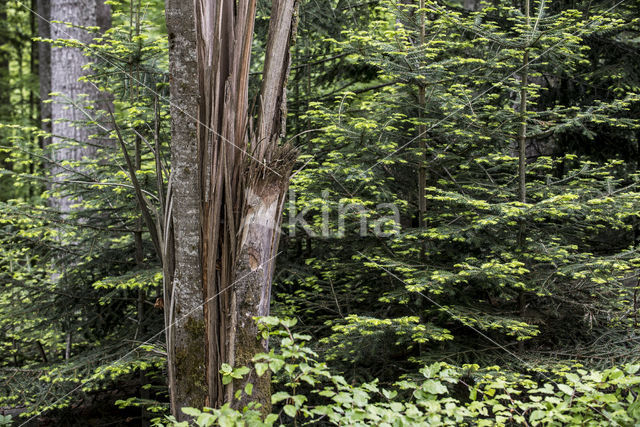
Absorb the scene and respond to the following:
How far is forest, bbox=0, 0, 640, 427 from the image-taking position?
8.60 feet

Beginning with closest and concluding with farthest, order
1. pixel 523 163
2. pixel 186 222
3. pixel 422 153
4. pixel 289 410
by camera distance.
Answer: pixel 289 410 < pixel 186 222 < pixel 523 163 < pixel 422 153

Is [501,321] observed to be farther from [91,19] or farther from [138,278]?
[91,19]

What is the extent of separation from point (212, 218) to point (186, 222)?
0.46 ft

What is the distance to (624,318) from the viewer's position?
4.07 metres

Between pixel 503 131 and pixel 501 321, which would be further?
pixel 503 131

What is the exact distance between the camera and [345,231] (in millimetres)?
4473

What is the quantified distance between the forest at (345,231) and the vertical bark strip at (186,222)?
0.04 ft

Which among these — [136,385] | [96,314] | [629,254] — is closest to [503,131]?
[629,254]

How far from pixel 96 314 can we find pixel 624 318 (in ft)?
16.5

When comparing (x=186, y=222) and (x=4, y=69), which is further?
(x=4, y=69)

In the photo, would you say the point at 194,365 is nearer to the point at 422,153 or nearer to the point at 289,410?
the point at 289,410

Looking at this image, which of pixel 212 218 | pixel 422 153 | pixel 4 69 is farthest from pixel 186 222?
pixel 4 69

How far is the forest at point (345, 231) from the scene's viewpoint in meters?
2.62

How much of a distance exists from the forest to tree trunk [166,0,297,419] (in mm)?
11
